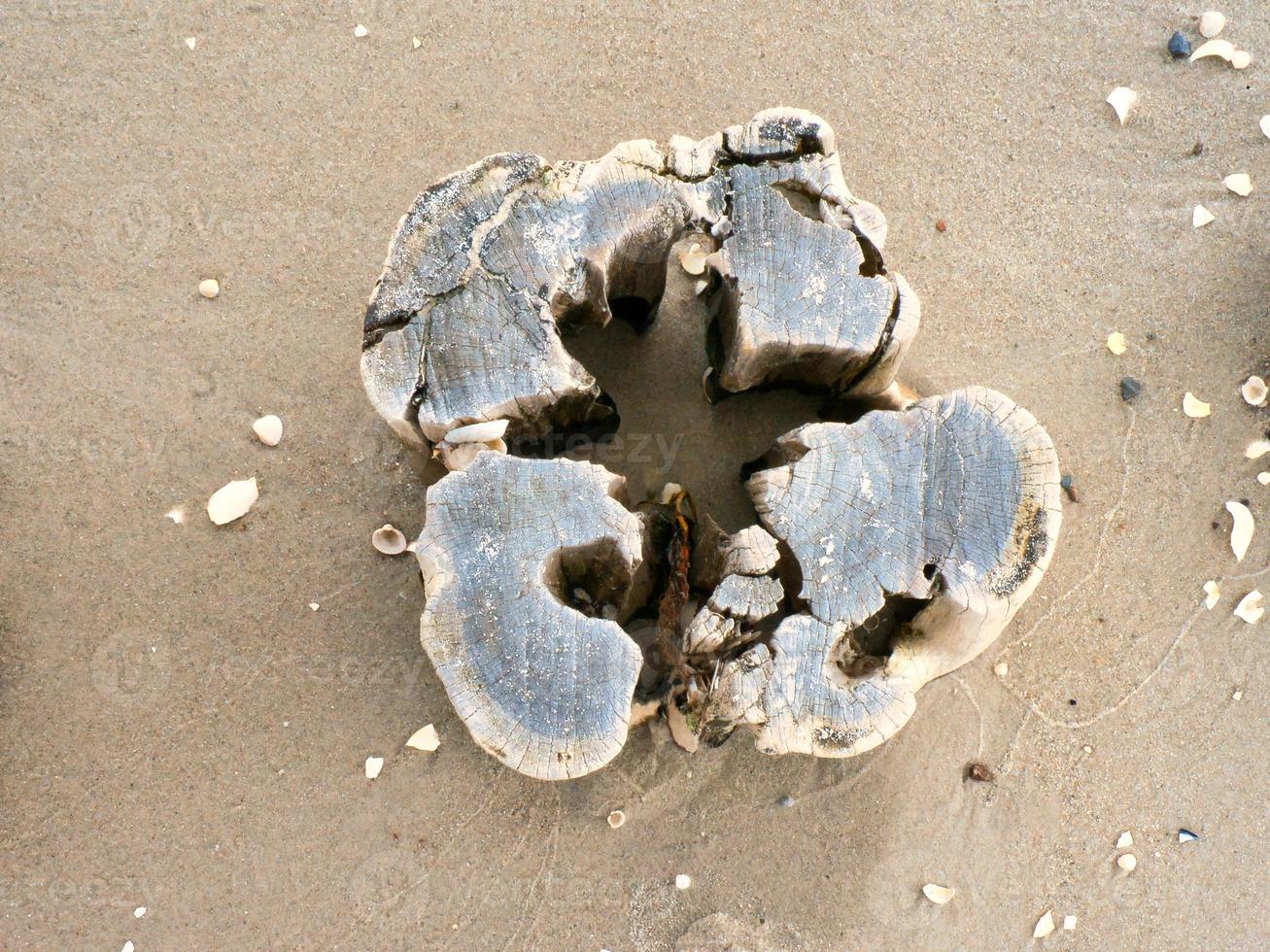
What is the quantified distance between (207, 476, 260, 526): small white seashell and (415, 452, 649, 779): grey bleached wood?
116cm

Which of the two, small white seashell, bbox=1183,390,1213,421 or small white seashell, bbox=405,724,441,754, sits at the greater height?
small white seashell, bbox=1183,390,1213,421

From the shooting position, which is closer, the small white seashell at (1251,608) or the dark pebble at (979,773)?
the dark pebble at (979,773)

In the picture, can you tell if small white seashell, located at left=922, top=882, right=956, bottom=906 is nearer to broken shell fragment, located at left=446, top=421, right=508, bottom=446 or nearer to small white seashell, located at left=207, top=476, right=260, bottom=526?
broken shell fragment, located at left=446, top=421, right=508, bottom=446

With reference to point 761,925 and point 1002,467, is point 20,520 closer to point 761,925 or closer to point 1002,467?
point 761,925

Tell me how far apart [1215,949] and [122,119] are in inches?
204

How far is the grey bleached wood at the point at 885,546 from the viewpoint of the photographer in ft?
7.53

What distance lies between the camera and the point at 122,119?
3.35 m

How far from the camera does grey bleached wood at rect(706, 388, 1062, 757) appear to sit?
2295 millimetres

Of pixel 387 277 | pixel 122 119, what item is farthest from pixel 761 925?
pixel 122 119

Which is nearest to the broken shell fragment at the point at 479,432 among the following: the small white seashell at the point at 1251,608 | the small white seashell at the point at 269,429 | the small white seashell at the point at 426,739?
the small white seashell at the point at 269,429

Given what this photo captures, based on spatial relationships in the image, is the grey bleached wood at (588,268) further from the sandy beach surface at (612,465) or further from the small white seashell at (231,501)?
the small white seashell at (231,501)

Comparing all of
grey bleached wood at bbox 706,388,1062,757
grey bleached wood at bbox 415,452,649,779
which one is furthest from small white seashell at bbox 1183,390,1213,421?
grey bleached wood at bbox 415,452,649,779

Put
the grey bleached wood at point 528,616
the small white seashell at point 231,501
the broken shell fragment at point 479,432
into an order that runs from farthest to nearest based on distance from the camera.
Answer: the small white seashell at point 231,501
the broken shell fragment at point 479,432
the grey bleached wood at point 528,616

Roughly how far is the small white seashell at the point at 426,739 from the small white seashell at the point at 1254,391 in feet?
11.0
